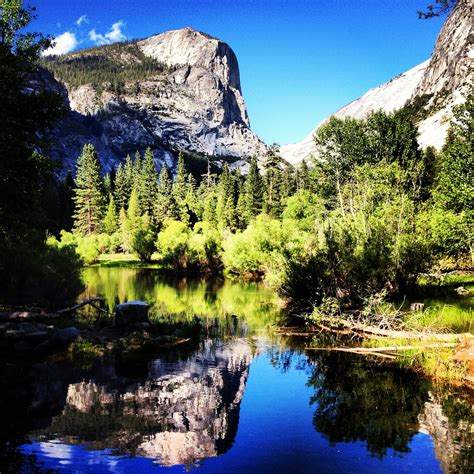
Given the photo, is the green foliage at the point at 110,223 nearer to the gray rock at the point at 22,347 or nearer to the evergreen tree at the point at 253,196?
the evergreen tree at the point at 253,196

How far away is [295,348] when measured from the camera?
763 inches

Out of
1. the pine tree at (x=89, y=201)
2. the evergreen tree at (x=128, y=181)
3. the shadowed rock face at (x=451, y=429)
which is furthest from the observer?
the evergreen tree at (x=128, y=181)

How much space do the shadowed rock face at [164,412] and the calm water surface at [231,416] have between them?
3 cm

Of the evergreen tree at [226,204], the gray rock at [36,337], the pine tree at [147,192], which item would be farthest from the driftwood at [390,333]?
the pine tree at [147,192]

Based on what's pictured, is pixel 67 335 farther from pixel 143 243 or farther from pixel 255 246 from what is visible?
pixel 143 243

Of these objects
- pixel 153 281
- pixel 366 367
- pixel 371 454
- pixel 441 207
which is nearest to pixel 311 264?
pixel 366 367

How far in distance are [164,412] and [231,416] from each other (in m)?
1.74

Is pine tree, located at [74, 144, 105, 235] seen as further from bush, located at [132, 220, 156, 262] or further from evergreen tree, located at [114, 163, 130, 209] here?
bush, located at [132, 220, 156, 262]

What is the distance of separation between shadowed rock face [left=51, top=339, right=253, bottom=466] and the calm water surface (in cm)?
3

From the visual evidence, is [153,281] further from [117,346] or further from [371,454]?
[371,454]

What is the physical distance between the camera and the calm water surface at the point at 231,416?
9.35m

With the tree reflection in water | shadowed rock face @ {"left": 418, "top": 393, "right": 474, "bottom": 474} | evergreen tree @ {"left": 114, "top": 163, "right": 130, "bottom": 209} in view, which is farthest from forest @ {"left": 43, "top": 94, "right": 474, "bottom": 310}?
shadowed rock face @ {"left": 418, "top": 393, "right": 474, "bottom": 474}

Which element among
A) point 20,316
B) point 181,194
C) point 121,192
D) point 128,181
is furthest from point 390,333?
point 128,181

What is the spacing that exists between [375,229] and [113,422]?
19.8 metres
